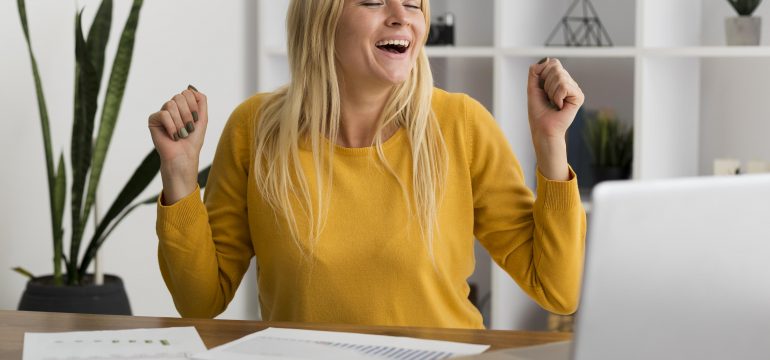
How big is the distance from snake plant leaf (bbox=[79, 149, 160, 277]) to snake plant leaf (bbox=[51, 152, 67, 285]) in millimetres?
71

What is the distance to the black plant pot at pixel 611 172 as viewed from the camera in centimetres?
310

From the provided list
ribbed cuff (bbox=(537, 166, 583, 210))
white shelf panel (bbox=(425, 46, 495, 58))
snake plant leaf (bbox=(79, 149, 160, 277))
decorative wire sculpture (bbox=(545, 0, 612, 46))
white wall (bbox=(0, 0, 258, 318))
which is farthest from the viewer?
decorative wire sculpture (bbox=(545, 0, 612, 46))

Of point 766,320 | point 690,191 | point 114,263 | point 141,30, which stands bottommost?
point 114,263

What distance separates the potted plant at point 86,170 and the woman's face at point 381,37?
3.00 feet

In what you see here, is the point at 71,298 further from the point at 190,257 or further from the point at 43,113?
the point at 190,257

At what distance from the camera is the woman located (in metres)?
1.70

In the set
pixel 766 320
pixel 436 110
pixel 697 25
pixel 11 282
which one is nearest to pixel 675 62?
pixel 697 25

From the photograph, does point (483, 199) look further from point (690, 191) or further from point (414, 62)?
point (690, 191)

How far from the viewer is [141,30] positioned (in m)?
3.08

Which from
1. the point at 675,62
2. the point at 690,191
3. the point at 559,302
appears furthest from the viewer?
the point at 675,62

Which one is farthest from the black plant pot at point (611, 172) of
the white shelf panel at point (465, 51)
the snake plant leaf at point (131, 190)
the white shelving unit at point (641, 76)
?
the snake plant leaf at point (131, 190)

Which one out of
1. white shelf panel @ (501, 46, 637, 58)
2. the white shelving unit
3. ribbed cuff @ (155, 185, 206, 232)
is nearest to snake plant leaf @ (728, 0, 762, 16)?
the white shelving unit

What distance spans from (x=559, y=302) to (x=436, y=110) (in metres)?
0.39

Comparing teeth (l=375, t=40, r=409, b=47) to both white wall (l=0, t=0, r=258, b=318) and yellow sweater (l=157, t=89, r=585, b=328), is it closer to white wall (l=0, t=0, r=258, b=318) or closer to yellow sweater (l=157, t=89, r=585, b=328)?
yellow sweater (l=157, t=89, r=585, b=328)
